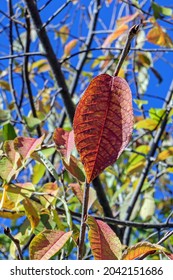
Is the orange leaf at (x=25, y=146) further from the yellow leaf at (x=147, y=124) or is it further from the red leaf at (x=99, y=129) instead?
the yellow leaf at (x=147, y=124)

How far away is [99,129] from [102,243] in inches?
6.2

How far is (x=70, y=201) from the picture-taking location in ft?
5.88

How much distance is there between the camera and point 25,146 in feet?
2.94

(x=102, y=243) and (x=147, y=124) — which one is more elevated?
(x=147, y=124)

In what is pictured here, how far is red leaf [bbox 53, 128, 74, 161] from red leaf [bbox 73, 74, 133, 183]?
0.22 metres

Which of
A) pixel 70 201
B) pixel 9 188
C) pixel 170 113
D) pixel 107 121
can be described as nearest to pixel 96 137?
pixel 107 121

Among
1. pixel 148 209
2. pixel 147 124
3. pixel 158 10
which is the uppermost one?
pixel 158 10

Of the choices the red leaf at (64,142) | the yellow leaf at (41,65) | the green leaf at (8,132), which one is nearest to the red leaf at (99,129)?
the red leaf at (64,142)

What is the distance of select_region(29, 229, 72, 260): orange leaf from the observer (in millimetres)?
742

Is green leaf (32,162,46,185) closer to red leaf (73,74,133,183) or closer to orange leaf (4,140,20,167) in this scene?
orange leaf (4,140,20,167)

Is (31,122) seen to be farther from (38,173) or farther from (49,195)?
(49,195)

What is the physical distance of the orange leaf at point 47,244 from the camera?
0.74 m

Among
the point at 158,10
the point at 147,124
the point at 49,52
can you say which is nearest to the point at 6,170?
the point at 49,52

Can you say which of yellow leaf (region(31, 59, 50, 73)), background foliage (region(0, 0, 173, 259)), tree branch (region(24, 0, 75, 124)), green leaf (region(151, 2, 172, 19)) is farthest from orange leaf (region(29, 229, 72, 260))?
yellow leaf (region(31, 59, 50, 73))
